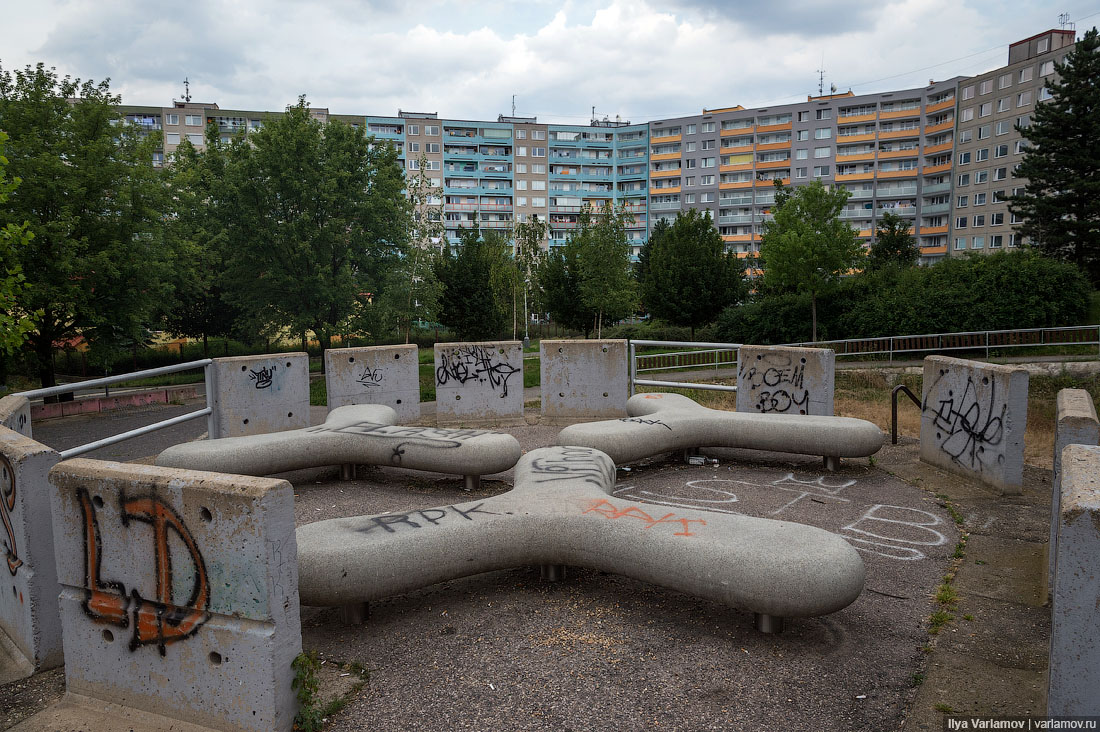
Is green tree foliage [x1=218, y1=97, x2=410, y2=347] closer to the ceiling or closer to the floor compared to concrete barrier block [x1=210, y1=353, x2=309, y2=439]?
closer to the ceiling

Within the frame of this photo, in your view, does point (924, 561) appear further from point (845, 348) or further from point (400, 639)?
point (845, 348)

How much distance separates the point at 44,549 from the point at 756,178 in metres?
83.5

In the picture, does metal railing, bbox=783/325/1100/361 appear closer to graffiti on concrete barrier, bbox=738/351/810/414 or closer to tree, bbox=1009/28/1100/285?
tree, bbox=1009/28/1100/285

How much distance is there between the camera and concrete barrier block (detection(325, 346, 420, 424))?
1145cm

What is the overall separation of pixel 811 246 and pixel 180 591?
3168 centimetres

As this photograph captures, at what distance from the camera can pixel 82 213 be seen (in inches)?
744

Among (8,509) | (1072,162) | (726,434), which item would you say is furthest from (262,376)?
(1072,162)

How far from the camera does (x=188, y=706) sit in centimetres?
383

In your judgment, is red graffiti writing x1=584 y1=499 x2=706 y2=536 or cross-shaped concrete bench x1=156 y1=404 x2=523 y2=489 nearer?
red graffiti writing x1=584 y1=499 x2=706 y2=536

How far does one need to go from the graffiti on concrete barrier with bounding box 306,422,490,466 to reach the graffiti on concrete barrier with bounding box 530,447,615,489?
1383 mm

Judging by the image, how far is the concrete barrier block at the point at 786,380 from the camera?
1025 centimetres

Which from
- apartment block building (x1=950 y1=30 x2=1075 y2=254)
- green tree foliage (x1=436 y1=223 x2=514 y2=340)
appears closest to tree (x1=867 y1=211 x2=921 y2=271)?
apartment block building (x1=950 y1=30 x2=1075 y2=254)

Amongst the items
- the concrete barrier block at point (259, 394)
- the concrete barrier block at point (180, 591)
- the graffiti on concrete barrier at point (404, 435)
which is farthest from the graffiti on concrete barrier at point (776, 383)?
the concrete barrier block at point (180, 591)

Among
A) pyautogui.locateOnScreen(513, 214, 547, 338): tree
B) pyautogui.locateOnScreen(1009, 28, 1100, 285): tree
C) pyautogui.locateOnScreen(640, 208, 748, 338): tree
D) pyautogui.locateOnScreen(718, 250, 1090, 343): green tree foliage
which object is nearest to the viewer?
pyautogui.locateOnScreen(718, 250, 1090, 343): green tree foliage
